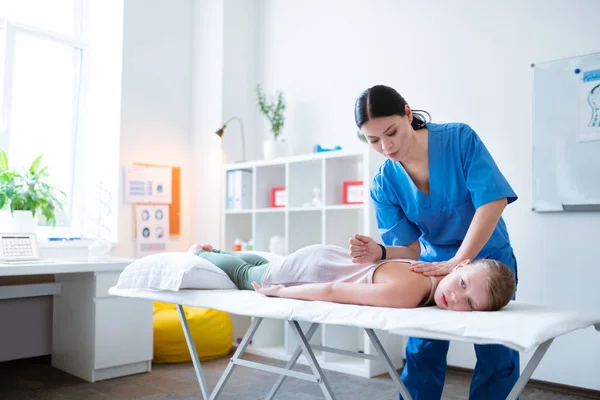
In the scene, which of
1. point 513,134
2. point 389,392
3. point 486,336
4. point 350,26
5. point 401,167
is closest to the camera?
point 486,336

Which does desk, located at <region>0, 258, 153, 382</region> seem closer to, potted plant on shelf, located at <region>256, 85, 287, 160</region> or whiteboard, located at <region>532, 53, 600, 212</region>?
potted plant on shelf, located at <region>256, 85, 287, 160</region>

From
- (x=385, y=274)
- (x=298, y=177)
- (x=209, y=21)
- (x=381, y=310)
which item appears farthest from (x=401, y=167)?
(x=209, y=21)

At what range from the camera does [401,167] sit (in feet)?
6.11

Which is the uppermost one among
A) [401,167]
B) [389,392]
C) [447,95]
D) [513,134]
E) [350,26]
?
[350,26]

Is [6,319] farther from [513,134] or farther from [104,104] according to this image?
[513,134]

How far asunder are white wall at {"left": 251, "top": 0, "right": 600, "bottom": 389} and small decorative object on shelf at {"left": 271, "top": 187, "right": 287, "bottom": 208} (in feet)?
1.34

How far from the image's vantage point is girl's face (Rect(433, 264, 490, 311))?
1484 mm

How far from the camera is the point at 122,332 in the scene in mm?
2936

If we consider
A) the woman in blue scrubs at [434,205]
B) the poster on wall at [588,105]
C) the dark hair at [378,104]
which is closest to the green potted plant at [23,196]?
the woman in blue scrubs at [434,205]

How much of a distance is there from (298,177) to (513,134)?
132cm

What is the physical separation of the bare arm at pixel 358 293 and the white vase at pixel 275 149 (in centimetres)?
194

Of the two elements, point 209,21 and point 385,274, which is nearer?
point 385,274

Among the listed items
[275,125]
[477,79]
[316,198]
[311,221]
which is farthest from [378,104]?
[275,125]

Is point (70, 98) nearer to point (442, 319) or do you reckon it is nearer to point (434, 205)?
point (434, 205)
